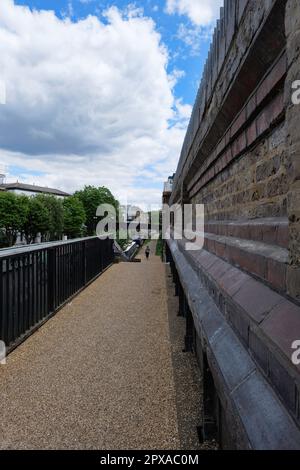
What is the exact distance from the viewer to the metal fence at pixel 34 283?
4.25m

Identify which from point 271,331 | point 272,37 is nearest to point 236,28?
point 272,37

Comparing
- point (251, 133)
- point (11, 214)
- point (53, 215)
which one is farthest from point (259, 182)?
point (53, 215)

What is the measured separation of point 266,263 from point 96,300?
662 centimetres

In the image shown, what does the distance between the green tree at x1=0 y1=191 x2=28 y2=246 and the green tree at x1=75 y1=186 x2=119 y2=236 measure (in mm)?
23431

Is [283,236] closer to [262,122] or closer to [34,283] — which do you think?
[262,122]

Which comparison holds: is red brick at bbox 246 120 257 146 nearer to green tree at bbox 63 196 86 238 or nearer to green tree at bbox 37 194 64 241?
green tree at bbox 37 194 64 241

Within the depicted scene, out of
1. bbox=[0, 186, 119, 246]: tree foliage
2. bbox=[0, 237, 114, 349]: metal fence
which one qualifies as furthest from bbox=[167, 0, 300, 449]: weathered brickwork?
bbox=[0, 186, 119, 246]: tree foliage

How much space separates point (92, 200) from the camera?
6431cm

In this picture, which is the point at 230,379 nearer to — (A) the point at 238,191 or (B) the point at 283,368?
(B) the point at 283,368

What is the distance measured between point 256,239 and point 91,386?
2523 mm

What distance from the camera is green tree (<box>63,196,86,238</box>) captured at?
180 ft

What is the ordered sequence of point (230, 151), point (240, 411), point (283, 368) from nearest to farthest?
point (283, 368)
point (240, 411)
point (230, 151)
